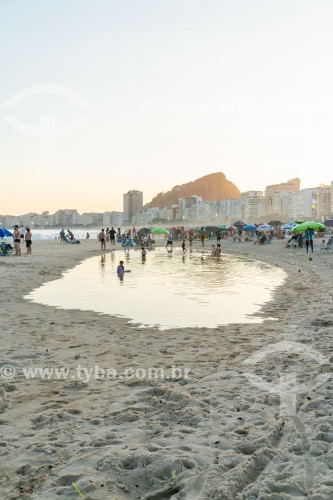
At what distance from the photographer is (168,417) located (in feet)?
14.5

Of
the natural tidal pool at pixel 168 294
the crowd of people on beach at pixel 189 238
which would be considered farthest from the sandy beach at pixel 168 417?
the crowd of people on beach at pixel 189 238

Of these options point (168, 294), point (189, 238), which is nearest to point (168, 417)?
point (168, 294)

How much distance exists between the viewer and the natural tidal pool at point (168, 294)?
982cm

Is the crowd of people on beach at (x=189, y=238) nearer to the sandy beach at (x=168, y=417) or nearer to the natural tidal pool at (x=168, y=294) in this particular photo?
the natural tidal pool at (x=168, y=294)

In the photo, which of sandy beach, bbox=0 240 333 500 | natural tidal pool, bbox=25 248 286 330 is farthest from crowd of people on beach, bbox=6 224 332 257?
sandy beach, bbox=0 240 333 500

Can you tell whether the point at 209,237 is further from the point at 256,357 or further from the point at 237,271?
the point at 256,357

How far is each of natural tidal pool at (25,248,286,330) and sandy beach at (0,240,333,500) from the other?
1.53 metres

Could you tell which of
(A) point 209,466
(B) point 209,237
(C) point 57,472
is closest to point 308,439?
(A) point 209,466

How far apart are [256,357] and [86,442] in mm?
3424

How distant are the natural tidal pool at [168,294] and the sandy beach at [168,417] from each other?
5.02 feet

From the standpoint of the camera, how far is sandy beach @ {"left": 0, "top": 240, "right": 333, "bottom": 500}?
3.25 meters

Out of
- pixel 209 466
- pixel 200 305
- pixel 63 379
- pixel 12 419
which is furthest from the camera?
pixel 200 305

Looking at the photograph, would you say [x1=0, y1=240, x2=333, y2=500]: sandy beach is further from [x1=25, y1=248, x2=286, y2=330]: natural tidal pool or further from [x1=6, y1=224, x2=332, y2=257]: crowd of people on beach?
[x1=6, y1=224, x2=332, y2=257]: crowd of people on beach

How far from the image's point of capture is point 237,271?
2005cm
